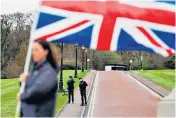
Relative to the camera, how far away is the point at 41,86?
5113 mm

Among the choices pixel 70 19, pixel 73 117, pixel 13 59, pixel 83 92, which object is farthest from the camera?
pixel 13 59

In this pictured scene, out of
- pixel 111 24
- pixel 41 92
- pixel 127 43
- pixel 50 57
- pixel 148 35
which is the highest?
pixel 111 24

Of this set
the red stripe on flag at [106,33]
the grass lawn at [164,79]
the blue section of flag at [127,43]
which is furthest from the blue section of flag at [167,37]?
the grass lawn at [164,79]

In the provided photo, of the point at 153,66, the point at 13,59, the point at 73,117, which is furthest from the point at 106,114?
the point at 153,66

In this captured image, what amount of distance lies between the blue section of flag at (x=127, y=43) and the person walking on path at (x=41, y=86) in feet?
5.52

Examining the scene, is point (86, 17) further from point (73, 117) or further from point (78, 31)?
point (73, 117)

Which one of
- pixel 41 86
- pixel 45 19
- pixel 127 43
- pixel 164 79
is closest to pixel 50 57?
pixel 41 86

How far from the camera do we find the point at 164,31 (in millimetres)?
6785

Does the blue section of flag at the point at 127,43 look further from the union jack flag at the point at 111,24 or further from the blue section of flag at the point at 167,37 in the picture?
the blue section of flag at the point at 167,37

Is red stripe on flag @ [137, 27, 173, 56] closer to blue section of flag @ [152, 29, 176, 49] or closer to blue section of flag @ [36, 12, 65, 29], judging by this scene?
blue section of flag @ [152, 29, 176, 49]

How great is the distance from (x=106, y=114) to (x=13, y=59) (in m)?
45.0

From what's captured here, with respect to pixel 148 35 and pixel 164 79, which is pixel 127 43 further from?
pixel 164 79

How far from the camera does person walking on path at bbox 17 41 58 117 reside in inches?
202

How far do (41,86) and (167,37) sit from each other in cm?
238
